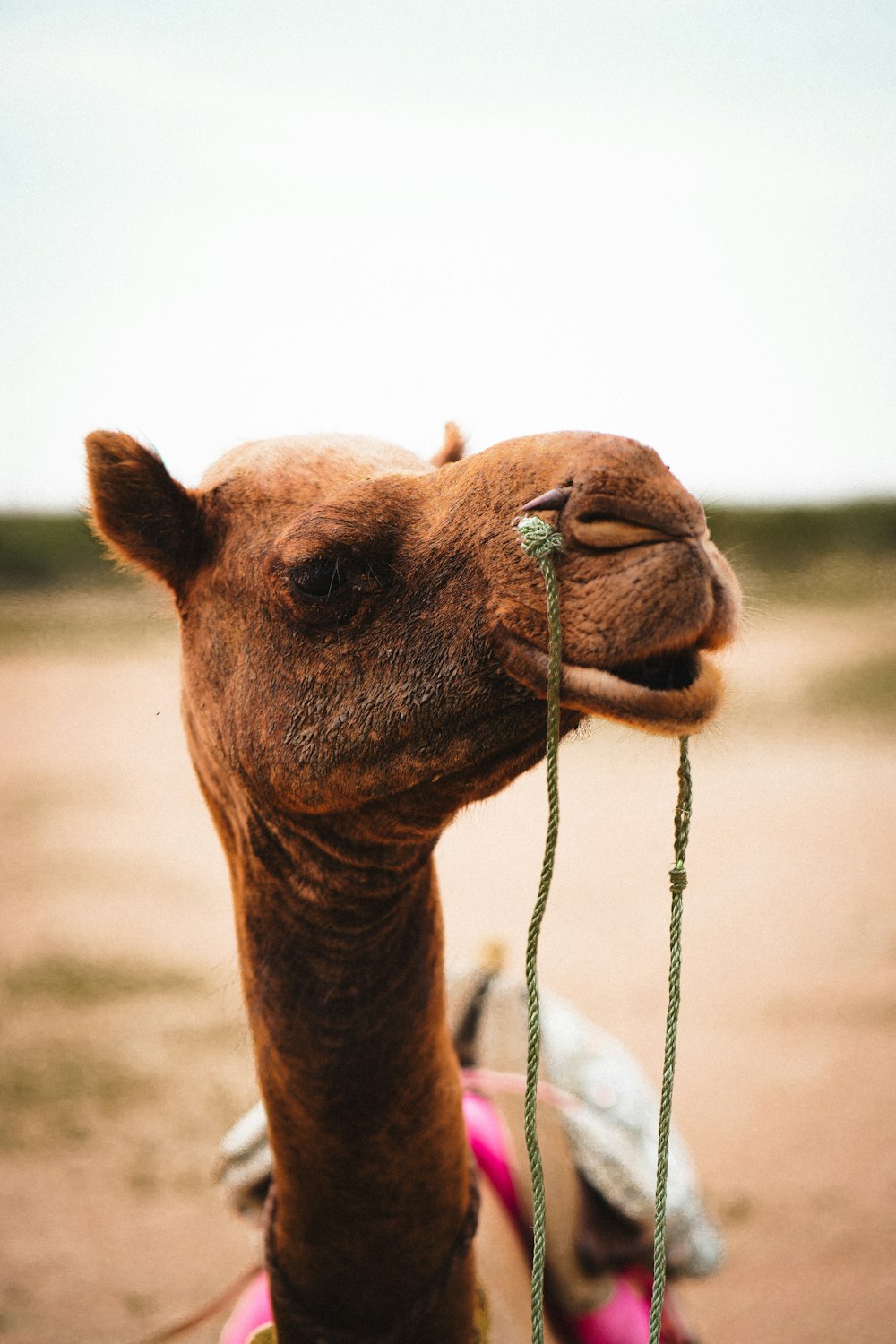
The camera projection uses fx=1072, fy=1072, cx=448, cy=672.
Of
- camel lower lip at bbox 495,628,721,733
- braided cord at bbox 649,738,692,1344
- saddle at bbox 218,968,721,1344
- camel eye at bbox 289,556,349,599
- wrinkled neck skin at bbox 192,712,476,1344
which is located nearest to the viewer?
camel lower lip at bbox 495,628,721,733

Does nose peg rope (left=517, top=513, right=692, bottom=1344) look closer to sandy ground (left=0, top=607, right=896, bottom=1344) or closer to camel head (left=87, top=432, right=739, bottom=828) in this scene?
camel head (left=87, top=432, right=739, bottom=828)

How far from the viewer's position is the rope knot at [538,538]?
1182 millimetres

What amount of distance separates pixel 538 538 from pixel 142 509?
0.80 metres

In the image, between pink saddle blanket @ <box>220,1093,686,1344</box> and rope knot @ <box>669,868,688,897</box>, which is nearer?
rope knot @ <box>669,868,688,897</box>

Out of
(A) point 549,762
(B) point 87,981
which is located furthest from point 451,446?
(B) point 87,981

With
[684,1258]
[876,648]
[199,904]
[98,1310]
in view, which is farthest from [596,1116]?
[876,648]

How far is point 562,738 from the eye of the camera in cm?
139

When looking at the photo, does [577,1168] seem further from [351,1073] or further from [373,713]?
[373,713]

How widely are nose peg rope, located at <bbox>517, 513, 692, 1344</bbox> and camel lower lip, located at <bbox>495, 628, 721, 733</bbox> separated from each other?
29mm

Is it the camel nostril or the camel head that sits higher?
the camel nostril

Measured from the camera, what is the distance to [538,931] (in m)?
1.26

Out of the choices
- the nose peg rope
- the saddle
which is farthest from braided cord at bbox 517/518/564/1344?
the saddle

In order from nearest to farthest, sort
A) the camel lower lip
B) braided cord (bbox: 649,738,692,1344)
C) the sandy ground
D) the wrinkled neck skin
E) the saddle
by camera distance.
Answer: the camel lower lip → braided cord (bbox: 649,738,692,1344) → the wrinkled neck skin → the saddle → the sandy ground

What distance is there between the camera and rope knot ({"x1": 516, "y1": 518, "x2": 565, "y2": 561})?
118 cm
